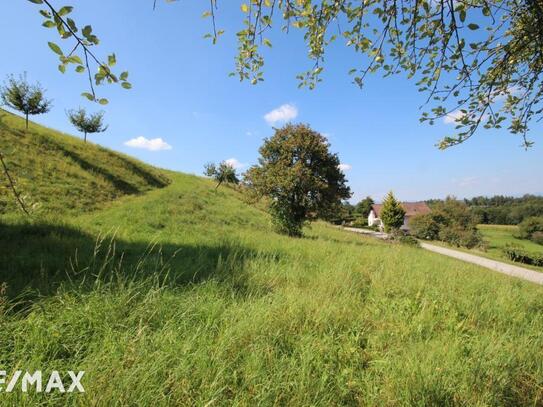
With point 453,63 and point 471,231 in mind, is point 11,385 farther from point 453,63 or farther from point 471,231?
point 471,231

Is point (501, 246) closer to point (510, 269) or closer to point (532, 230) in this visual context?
point (532, 230)

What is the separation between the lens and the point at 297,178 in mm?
16188

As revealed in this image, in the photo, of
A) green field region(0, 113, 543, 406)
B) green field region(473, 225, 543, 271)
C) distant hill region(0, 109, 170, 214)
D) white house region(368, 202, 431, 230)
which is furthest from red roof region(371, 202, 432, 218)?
green field region(0, 113, 543, 406)

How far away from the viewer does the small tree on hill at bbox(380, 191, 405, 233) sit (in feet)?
137

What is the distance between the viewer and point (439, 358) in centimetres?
262

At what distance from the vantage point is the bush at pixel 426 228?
4325cm

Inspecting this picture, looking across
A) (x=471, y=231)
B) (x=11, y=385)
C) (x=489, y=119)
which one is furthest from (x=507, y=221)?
(x=11, y=385)

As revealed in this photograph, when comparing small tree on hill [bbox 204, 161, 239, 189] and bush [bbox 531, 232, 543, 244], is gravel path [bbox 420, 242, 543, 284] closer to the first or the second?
small tree on hill [bbox 204, 161, 239, 189]

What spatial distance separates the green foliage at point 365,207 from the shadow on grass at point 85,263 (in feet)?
266

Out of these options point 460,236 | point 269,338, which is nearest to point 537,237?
point 460,236

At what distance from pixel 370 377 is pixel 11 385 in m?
2.88

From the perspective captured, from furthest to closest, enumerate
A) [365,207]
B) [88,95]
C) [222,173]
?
1. [365,207]
2. [222,173]
3. [88,95]

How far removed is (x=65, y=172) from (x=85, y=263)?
12242 mm

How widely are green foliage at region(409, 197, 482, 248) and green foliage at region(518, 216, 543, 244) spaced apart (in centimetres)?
2054
